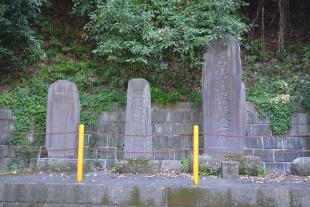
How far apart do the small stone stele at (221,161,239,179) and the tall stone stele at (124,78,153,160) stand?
5.66 ft

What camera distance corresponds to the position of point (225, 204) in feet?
21.2

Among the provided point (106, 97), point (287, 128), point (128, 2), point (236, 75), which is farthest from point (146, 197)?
point (128, 2)

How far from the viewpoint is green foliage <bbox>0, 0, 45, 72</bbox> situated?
1054cm

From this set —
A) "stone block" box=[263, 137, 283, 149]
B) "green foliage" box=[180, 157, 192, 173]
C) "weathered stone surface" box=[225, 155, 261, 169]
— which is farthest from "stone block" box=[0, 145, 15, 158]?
"stone block" box=[263, 137, 283, 149]

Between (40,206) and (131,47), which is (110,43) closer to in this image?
(131,47)

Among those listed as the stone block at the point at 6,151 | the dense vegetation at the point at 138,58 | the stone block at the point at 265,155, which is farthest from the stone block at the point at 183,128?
the stone block at the point at 6,151

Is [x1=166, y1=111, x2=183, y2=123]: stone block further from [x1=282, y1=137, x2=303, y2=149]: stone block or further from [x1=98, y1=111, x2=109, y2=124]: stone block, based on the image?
[x1=282, y1=137, x2=303, y2=149]: stone block

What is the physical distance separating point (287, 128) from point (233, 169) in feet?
10.6

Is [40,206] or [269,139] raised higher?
[269,139]

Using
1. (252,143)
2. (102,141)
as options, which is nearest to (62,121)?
(102,141)

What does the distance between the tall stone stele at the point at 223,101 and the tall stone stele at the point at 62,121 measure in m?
2.99

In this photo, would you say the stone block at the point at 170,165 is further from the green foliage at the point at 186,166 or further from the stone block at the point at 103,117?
the stone block at the point at 103,117

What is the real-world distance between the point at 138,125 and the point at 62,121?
5.77ft

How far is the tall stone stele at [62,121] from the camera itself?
8742 millimetres
